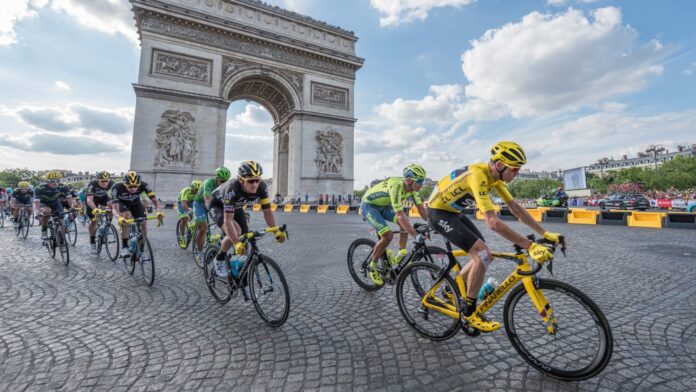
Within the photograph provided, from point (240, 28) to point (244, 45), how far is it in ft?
4.07

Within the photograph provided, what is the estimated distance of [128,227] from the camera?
5.59 meters

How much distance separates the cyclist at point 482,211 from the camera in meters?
2.40

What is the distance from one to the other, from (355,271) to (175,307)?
88.5 inches

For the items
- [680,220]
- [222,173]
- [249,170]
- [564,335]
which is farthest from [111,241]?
[680,220]

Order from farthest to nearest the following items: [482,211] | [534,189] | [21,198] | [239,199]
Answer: [534,189], [21,198], [239,199], [482,211]

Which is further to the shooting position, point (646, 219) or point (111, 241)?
point (646, 219)

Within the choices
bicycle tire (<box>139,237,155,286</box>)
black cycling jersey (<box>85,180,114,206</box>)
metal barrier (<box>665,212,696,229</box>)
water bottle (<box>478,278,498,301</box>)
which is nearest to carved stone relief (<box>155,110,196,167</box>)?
black cycling jersey (<box>85,180,114,206</box>)

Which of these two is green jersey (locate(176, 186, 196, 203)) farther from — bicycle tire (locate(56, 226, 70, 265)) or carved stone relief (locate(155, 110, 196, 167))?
carved stone relief (locate(155, 110, 196, 167))

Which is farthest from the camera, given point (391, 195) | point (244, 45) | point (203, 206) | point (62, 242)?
point (244, 45)

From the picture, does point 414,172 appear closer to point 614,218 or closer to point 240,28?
point 614,218

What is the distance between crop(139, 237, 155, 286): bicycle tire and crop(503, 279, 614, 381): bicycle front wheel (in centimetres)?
435

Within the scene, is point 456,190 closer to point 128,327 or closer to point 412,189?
point 412,189

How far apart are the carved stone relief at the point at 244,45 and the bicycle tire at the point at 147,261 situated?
23.3m

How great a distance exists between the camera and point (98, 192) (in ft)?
21.6
